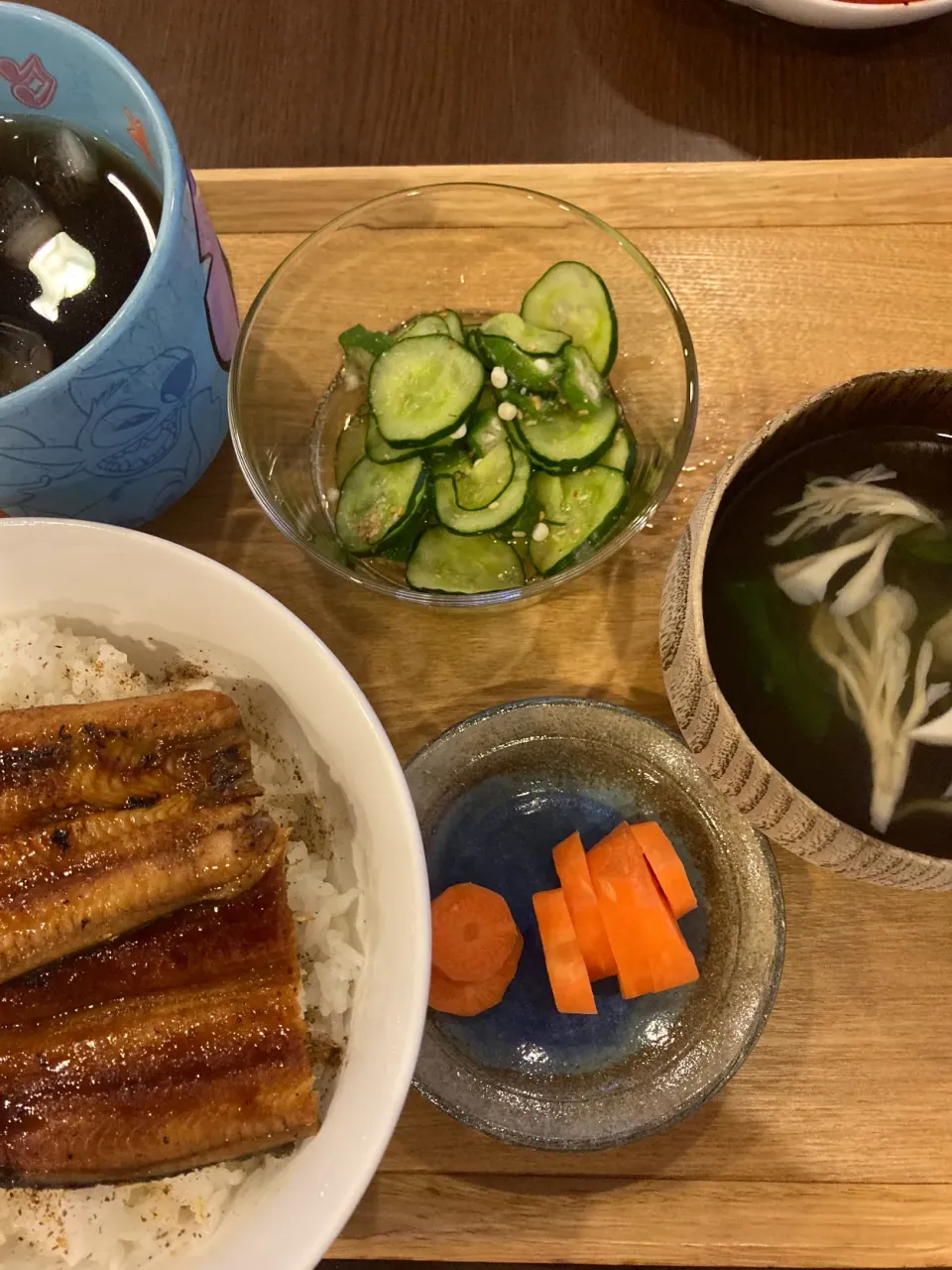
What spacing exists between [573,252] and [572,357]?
23 centimetres

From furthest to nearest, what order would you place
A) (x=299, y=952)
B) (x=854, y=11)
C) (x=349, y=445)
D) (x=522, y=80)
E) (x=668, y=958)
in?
(x=522, y=80) → (x=854, y=11) → (x=349, y=445) → (x=668, y=958) → (x=299, y=952)

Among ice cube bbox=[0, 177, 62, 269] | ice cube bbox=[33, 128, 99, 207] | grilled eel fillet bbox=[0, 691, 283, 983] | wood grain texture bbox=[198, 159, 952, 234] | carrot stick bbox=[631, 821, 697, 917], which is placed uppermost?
ice cube bbox=[33, 128, 99, 207]

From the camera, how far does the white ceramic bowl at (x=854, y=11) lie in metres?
1.82

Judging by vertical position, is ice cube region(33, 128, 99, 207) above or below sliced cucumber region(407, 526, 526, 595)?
above

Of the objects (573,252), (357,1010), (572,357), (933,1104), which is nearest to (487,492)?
(572,357)

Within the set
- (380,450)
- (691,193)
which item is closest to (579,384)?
(380,450)

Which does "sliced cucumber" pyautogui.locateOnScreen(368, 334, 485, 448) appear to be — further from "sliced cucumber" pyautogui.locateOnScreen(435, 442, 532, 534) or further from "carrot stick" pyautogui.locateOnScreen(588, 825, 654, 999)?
"carrot stick" pyautogui.locateOnScreen(588, 825, 654, 999)

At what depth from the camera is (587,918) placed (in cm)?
138

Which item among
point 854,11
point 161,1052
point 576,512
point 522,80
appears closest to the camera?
point 161,1052

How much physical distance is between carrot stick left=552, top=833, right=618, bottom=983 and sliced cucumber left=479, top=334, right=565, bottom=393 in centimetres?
70

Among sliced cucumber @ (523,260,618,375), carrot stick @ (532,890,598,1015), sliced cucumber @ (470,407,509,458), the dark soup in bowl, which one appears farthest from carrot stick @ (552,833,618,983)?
sliced cucumber @ (523,260,618,375)

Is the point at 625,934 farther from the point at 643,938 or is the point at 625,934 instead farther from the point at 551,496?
the point at 551,496

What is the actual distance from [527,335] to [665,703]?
1.96 feet

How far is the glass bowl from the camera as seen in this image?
1.45 meters
